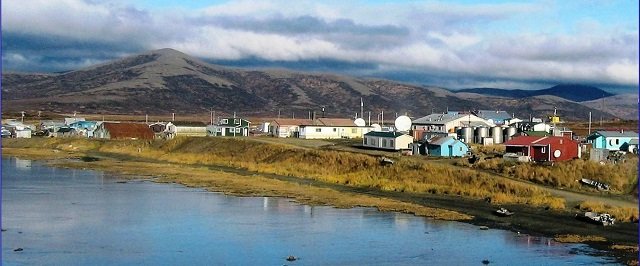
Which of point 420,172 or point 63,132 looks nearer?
point 420,172

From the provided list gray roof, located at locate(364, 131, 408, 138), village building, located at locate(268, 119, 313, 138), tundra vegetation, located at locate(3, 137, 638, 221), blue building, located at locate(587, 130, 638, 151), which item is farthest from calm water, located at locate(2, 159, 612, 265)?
village building, located at locate(268, 119, 313, 138)

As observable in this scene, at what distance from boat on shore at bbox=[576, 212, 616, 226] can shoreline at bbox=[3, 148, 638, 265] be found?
0.38 meters

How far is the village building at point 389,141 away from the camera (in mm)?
62719

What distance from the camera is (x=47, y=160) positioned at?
7038 cm

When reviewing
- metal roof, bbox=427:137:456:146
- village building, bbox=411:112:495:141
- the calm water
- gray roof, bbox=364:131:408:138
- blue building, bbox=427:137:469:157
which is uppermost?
village building, bbox=411:112:495:141

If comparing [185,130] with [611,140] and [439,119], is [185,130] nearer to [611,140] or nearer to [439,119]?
[439,119]

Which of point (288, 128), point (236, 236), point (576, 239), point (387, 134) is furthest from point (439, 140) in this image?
point (288, 128)

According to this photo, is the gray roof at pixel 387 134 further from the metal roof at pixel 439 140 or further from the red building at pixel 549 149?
the red building at pixel 549 149

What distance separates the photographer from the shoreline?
2764 cm

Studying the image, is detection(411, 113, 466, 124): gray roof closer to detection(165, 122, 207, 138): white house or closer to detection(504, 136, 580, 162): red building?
detection(165, 122, 207, 138): white house

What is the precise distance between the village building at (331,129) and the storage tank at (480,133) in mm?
19462

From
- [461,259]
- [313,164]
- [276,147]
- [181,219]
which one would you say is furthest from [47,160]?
[461,259]

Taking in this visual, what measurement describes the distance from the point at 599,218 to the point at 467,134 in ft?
144

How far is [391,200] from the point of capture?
3759 cm
